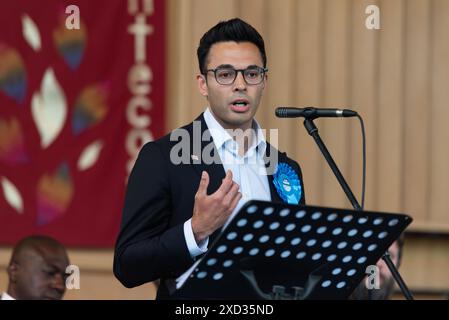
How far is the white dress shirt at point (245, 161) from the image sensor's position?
4.34m

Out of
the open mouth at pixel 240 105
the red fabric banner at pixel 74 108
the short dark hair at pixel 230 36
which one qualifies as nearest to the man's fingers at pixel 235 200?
the open mouth at pixel 240 105

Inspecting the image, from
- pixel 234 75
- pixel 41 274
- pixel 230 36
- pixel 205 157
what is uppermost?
pixel 230 36

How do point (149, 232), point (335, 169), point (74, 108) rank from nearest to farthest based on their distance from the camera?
point (149, 232) → point (335, 169) → point (74, 108)

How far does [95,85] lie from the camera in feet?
25.2

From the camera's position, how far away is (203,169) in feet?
14.1

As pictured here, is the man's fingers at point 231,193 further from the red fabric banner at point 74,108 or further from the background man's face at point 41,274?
the red fabric banner at point 74,108

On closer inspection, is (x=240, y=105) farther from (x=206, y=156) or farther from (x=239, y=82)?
(x=206, y=156)

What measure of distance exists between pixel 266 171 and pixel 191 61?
3433mm

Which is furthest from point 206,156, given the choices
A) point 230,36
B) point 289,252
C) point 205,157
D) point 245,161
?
point 289,252

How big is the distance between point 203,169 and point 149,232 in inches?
12.3

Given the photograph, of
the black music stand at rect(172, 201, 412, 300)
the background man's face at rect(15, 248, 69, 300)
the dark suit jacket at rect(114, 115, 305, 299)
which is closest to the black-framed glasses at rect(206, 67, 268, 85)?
the dark suit jacket at rect(114, 115, 305, 299)

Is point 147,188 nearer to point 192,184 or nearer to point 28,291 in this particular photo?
point 192,184

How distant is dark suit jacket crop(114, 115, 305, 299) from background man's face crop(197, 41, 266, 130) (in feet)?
0.44
